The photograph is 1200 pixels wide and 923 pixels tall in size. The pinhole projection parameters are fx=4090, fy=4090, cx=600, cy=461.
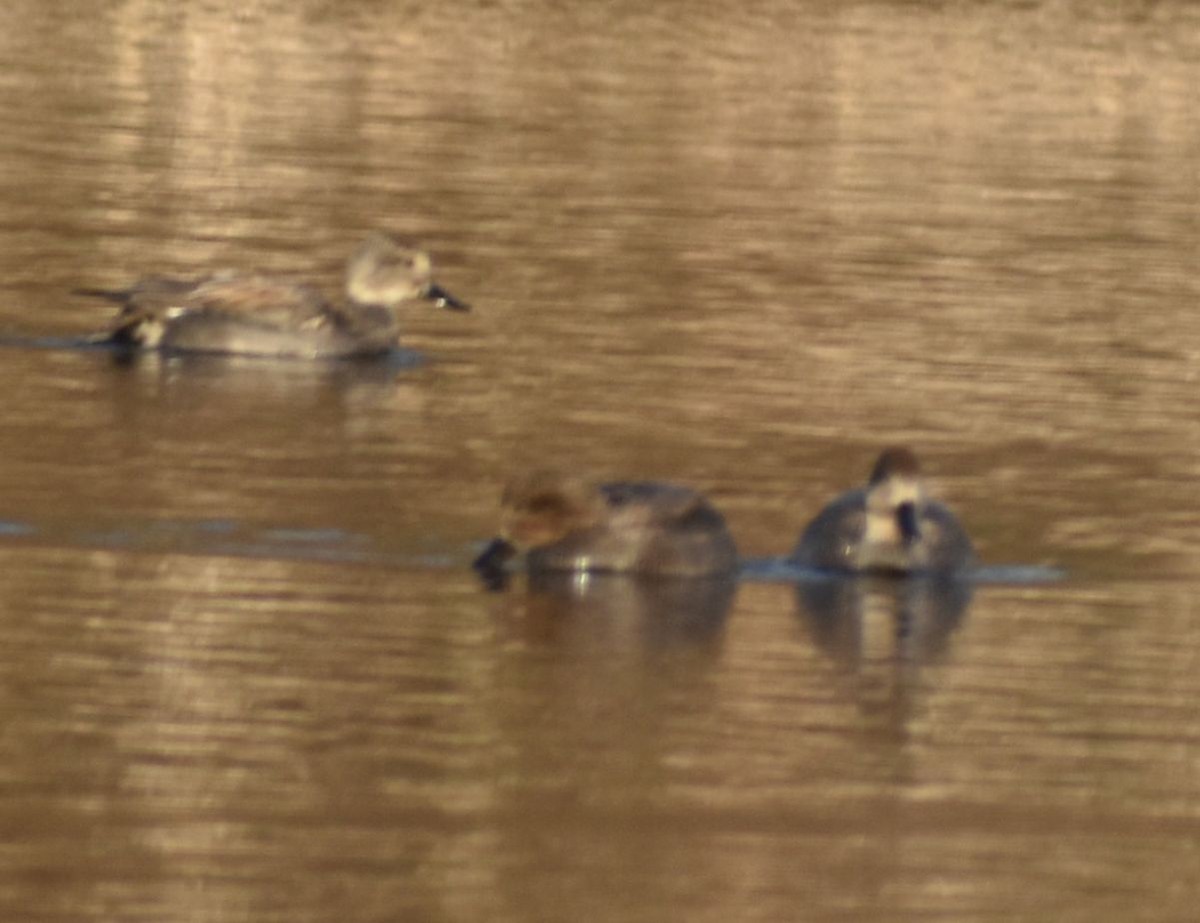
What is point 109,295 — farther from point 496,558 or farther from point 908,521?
point 908,521

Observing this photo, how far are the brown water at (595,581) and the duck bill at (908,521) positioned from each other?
241 mm

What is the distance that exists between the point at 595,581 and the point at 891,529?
3.78ft

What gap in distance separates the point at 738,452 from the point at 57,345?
489 cm

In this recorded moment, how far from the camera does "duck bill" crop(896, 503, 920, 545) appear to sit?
1550 cm

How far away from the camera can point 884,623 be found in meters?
14.9

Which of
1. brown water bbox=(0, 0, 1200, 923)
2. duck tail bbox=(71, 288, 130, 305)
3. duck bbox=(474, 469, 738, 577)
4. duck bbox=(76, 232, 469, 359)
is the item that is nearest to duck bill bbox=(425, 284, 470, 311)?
brown water bbox=(0, 0, 1200, 923)

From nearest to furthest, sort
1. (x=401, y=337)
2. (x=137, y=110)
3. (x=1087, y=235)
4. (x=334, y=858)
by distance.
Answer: (x=334, y=858), (x=401, y=337), (x=1087, y=235), (x=137, y=110)

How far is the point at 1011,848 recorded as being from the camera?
11.5 meters

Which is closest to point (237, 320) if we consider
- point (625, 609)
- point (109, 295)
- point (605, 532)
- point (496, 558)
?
point (109, 295)

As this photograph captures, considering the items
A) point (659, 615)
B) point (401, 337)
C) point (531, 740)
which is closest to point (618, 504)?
point (659, 615)

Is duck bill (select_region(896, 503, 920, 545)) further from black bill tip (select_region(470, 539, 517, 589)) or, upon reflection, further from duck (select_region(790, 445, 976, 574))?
black bill tip (select_region(470, 539, 517, 589))

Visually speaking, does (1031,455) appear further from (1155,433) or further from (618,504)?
(618,504)

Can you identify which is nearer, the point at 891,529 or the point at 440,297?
the point at 891,529

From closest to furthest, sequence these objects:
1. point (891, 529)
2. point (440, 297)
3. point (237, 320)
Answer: point (891, 529) → point (237, 320) → point (440, 297)
